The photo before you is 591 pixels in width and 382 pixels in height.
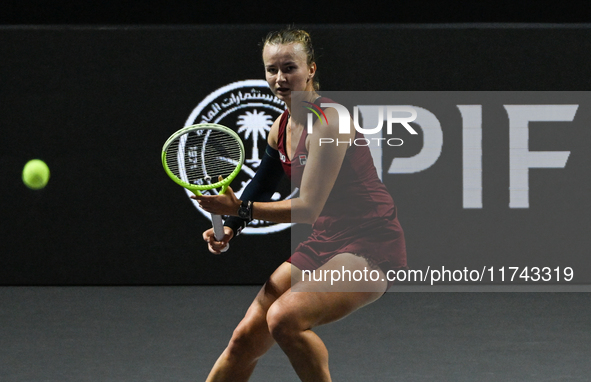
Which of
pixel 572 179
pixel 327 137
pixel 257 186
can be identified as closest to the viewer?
pixel 327 137

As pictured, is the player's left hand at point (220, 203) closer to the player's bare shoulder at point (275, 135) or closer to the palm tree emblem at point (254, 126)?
the player's bare shoulder at point (275, 135)

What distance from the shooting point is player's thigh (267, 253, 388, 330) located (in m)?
1.87

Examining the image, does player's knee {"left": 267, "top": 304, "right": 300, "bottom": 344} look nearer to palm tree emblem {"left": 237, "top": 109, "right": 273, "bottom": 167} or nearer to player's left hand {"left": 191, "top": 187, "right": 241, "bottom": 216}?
player's left hand {"left": 191, "top": 187, "right": 241, "bottom": 216}

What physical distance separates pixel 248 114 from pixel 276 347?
5.54 feet

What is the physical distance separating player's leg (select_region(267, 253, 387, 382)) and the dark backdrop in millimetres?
2824

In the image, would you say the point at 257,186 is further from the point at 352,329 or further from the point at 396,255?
the point at 352,329

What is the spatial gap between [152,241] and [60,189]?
65cm

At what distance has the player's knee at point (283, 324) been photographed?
1.85 metres

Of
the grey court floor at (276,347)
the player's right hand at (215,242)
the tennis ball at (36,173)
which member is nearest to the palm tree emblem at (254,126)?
the grey court floor at (276,347)


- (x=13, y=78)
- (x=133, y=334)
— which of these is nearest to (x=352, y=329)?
(x=133, y=334)

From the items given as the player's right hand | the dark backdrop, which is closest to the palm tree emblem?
the dark backdrop

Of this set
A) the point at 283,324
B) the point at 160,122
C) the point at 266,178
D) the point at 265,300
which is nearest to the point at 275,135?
the point at 266,178

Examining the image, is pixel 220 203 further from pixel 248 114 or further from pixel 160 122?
pixel 160 122

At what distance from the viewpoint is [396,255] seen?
1.98 m
